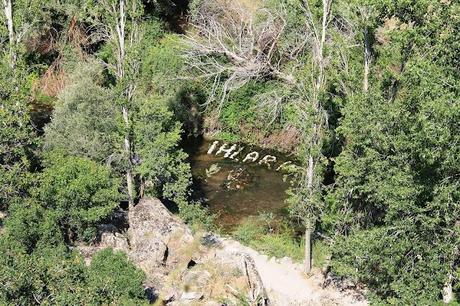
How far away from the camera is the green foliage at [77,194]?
77.5ft

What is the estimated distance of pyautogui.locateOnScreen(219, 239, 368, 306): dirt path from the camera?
23484 mm

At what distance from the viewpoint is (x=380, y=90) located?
21.9 metres

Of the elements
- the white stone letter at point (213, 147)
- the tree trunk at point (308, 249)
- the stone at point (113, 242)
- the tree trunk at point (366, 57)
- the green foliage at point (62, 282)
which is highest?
the tree trunk at point (366, 57)

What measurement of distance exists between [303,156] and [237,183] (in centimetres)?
959

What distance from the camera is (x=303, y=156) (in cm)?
2453

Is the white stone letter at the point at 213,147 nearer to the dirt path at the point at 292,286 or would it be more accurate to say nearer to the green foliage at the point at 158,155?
the green foliage at the point at 158,155

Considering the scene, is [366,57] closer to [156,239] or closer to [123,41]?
[123,41]

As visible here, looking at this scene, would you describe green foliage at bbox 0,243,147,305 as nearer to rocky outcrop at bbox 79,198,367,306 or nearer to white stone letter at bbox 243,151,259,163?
rocky outcrop at bbox 79,198,367,306

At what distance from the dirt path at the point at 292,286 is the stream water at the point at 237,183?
14.7 feet

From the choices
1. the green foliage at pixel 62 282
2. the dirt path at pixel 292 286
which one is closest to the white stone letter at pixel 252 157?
the dirt path at pixel 292 286

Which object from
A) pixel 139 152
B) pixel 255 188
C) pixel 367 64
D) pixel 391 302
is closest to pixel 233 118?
pixel 255 188

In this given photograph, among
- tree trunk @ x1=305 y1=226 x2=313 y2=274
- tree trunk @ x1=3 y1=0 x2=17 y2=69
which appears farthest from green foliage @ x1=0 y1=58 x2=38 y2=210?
tree trunk @ x1=305 y1=226 x2=313 y2=274

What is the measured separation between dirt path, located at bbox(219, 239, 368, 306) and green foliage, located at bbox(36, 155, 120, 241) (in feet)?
24.3

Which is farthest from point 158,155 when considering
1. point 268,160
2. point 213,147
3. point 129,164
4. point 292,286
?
point 213,147
